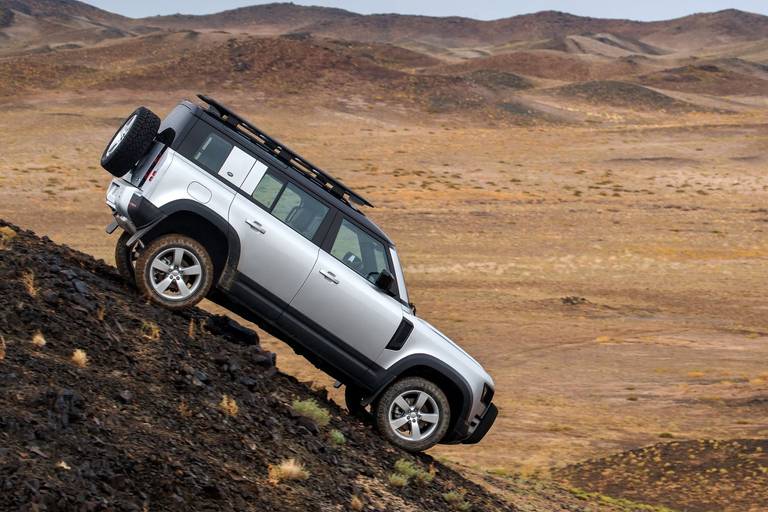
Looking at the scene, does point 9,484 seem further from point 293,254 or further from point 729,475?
point 729,475

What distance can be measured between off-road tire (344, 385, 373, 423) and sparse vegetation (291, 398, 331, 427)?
130cm

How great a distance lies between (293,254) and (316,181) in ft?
3.46

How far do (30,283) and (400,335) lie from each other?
3.42 metres

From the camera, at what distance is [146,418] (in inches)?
314

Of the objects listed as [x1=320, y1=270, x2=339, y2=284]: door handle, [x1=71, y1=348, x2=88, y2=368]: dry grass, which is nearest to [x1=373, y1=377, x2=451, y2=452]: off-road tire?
[x1=320, y1=270, x2=339, y2=284]: door handle

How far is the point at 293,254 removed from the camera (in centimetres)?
1027

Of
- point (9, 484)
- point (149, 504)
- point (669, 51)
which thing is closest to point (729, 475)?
point (149, 504)

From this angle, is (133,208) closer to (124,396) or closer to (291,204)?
(291,204)

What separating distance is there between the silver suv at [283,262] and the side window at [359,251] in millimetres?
12

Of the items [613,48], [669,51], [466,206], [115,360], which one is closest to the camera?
[115,360]

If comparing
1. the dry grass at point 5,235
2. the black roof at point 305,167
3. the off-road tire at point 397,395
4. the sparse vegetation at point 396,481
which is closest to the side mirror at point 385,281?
the black roof at point 305,167

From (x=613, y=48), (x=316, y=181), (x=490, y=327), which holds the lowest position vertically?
(x=490, y=327)

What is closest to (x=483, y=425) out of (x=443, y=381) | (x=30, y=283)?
(x=443, y=381)

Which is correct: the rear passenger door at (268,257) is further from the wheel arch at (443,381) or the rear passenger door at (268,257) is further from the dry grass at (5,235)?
the dry grass at (5,235)
